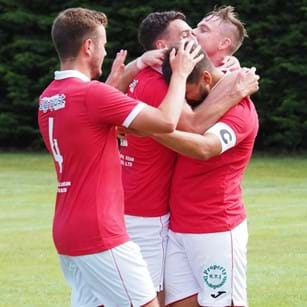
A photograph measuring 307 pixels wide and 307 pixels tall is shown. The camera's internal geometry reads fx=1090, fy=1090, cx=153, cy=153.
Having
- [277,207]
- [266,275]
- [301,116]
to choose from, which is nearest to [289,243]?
[266,275]

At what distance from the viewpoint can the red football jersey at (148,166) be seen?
6062 mm

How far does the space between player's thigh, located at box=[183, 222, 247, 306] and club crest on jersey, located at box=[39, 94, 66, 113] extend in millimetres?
1106

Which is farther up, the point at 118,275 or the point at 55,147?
the point at 55,147

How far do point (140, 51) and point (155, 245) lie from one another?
75.1 feet

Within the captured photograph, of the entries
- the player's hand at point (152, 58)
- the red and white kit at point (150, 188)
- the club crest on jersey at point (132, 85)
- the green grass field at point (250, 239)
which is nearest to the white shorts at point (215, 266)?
the red and white kit at point (150, 188)

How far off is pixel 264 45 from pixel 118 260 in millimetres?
22663

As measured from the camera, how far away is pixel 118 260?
213 inches

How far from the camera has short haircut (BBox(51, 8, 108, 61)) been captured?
538 centimetres

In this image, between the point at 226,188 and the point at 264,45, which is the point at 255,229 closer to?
the point at 226,188

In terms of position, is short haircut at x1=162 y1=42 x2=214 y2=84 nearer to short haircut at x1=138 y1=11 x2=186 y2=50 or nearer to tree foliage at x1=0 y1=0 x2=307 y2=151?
short haircut at x1=138 y1=11 x2=186 y2=50

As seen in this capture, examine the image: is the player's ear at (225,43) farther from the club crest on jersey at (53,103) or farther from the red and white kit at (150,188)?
the club crest on jersey at (53,103)

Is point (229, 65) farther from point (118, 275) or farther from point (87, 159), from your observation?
point (118, 275)

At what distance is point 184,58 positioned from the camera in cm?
552

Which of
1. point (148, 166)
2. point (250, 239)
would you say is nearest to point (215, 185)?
point (148, 166)
